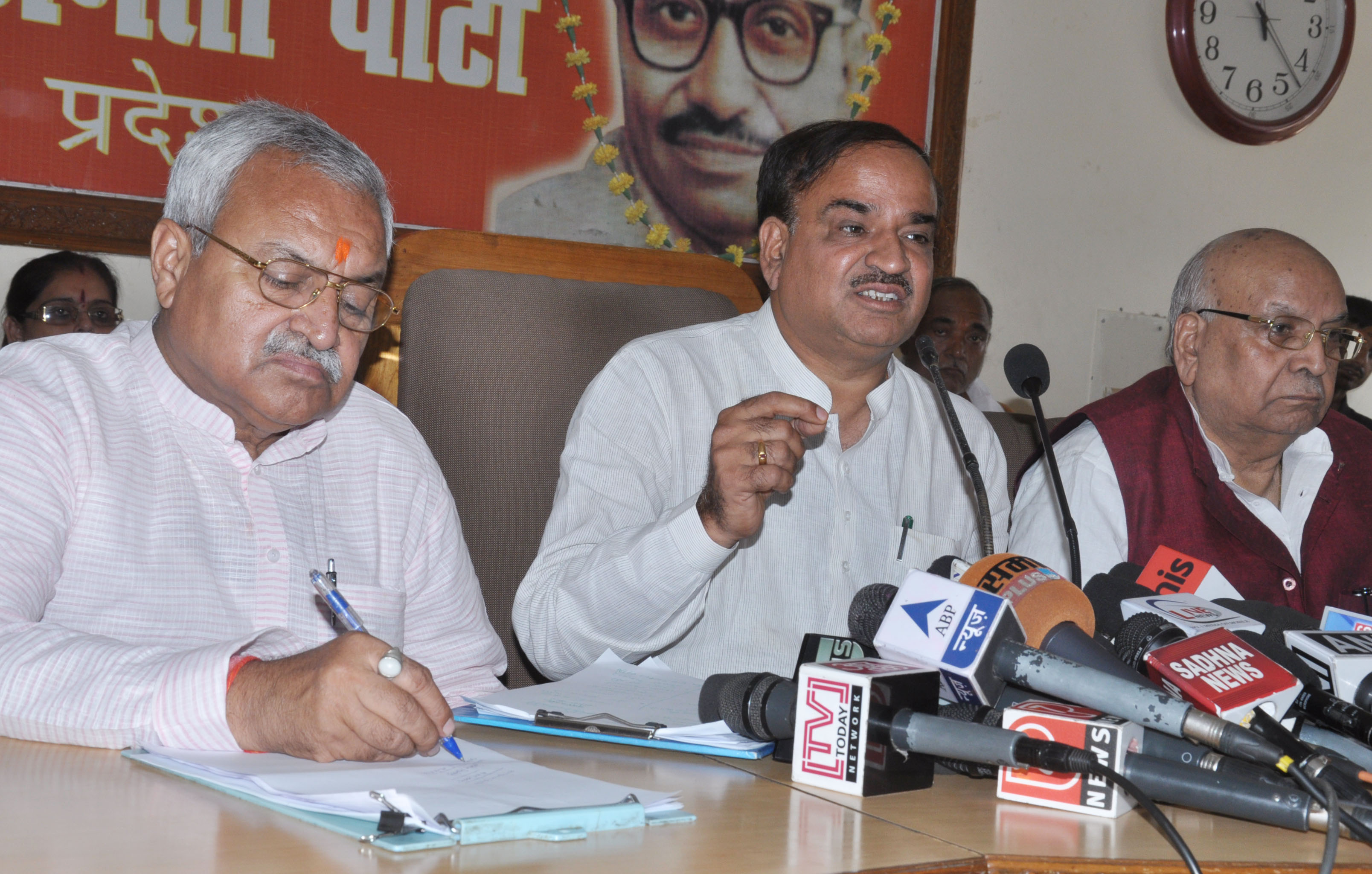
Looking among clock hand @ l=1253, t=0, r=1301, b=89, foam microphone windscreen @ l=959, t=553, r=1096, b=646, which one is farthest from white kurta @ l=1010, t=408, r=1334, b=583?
clock hand @ l=1253, t=0, r=1301, b=89

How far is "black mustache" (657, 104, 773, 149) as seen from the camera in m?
3.56

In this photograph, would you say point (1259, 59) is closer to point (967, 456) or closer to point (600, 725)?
point (967, 456)

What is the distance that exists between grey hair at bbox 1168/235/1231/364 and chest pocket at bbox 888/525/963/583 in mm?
637

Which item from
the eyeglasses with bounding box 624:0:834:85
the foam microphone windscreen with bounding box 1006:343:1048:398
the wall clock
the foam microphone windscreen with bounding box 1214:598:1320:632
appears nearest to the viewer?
the foam microphone windscreen with bounding box 1214:598:1320:632

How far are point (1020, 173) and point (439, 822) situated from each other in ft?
12.2

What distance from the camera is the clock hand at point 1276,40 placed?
14.2ft

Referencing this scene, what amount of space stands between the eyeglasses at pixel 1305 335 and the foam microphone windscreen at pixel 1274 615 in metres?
0.93

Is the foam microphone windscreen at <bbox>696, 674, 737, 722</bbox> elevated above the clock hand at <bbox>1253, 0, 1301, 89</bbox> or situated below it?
below

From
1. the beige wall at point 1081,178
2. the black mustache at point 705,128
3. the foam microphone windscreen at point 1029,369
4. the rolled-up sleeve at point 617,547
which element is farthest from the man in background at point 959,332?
the rolled-up sleeve at point 617,547

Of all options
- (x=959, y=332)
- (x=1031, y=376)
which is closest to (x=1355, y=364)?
(x=959, y=332)

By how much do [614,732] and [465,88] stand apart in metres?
2.47

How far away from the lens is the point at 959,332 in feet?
12.5

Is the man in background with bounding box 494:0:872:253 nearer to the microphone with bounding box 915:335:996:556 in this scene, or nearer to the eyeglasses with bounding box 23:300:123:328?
the eyeglasses with bounding box 23:300:123:328

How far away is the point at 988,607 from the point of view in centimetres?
107
